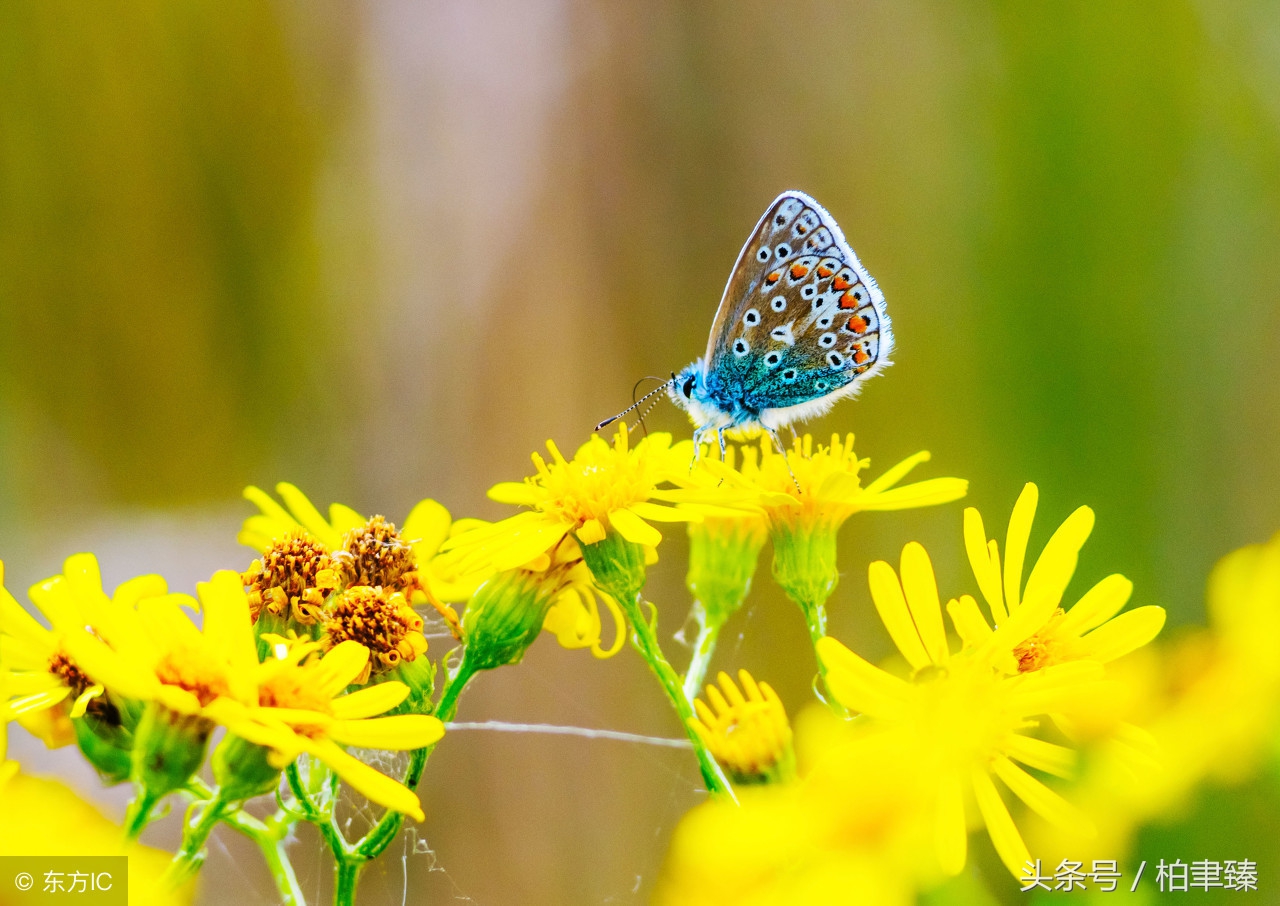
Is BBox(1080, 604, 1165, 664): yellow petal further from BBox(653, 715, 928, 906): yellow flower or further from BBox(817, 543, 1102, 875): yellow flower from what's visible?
BBox(653, 715, 928, 906): yellow flower

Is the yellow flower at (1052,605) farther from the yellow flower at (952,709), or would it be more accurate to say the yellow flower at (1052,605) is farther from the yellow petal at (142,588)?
the yellow petal at (142,588)

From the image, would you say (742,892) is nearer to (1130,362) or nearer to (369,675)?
(369,675)

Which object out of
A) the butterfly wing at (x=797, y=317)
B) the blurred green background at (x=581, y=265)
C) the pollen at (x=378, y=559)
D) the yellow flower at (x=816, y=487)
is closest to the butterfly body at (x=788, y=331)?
the butterfly wing at (x=797, y=317)

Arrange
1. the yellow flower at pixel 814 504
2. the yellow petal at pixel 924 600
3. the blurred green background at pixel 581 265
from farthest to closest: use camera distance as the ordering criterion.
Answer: the blurred green background at pixel 581 265 → the yellow flower at pixel 814 504 → the yellow petal at pixel 924 600

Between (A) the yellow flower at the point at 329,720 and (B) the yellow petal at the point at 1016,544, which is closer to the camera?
(A) the yellow flower at the point at 329,720

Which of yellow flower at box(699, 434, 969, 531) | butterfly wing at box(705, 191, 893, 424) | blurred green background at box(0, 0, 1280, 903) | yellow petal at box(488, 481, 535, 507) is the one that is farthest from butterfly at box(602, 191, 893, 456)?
blurred green background at box(0, 0, 1280, 903)

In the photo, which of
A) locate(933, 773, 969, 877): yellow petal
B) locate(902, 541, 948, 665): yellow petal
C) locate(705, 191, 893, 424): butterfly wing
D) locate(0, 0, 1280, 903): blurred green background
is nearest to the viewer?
locate(933, 773, 969, 877): yellow petal
